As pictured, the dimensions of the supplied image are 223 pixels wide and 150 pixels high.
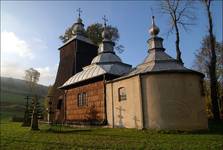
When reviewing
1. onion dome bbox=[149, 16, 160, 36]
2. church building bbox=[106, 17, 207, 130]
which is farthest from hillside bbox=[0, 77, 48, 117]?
church building bbox=[106, 17, 207, 130]

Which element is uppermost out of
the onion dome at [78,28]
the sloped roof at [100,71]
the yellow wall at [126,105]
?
the onion dome at [78,28]

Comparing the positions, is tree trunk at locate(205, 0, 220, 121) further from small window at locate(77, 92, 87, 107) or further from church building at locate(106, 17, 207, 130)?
small window at locate(77, 92, 87, 107)

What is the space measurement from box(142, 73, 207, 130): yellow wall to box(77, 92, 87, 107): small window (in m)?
7.12

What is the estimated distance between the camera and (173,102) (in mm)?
14969

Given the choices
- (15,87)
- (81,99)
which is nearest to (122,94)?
(81,99)

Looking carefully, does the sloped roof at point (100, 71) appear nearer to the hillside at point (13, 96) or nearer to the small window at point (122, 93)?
the small window at point (122, 93)

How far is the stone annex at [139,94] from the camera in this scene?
1506cm

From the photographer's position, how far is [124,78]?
17.2 m

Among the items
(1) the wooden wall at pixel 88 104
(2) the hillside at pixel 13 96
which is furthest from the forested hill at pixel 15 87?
(1) the wooden wall at pixel 88 104

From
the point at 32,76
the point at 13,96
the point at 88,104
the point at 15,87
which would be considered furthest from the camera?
the point at 15,87

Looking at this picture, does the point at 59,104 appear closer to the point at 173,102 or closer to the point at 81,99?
the point at 81,99

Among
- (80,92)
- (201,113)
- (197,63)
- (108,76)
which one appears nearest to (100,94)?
(108,76)

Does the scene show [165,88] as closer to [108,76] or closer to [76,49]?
[108,76]

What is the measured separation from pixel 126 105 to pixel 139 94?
1.55 metres
